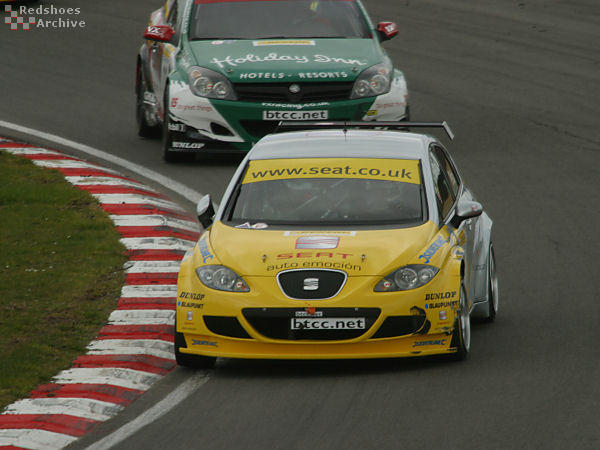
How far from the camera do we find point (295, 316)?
8.93 m

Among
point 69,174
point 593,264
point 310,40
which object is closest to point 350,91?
point 310,40

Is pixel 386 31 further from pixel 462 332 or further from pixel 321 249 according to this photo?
pixel 462 332

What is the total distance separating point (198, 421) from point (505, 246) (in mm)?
5350

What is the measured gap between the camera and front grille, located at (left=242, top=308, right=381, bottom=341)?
29.3ft

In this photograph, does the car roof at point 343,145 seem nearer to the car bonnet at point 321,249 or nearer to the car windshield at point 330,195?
the car windshield at point 330,195

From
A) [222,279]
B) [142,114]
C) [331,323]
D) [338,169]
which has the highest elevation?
[338,169]

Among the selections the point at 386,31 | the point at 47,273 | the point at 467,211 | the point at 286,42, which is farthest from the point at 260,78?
the point at 467,211

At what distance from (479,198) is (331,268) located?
5.84 meters

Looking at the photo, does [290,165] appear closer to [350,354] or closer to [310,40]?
[350,354]

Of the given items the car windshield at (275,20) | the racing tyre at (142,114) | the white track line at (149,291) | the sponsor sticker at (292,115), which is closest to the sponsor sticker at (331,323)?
the white track line at (149,291)

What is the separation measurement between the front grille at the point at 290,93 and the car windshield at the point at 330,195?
17.6 ft

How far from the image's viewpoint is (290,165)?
10258 mm

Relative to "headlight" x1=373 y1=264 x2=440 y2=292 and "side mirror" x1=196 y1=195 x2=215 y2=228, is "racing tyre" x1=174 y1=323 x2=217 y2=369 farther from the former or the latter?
"headlight" x1=373 y1=264 x2=440 y2=292

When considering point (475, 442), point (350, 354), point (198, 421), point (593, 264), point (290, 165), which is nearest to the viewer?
point (475, 442)
